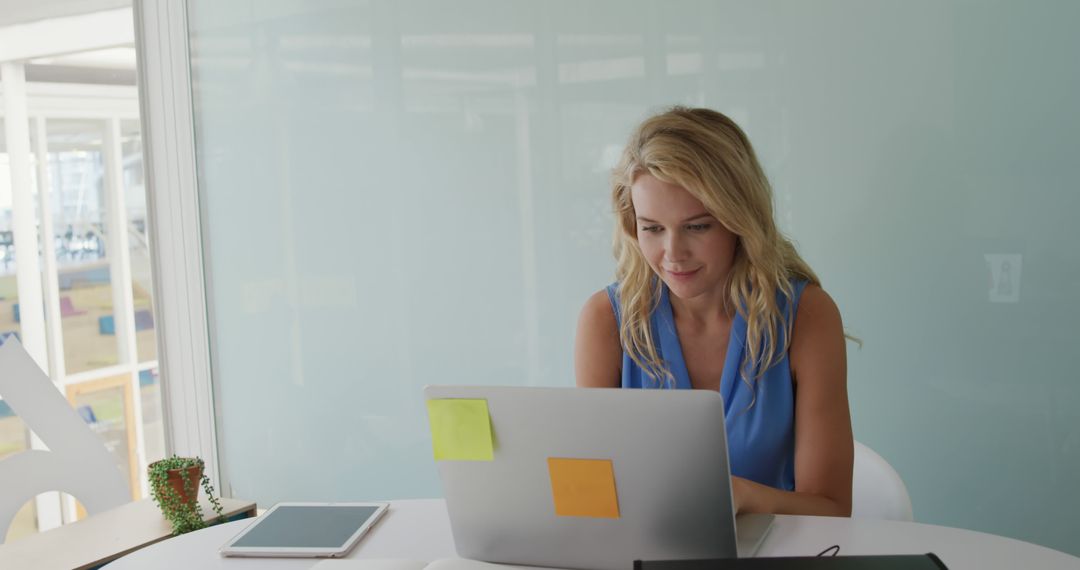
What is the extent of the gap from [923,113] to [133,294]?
3182mm

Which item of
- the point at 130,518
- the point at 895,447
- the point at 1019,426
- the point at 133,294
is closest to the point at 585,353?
the point at 895,447

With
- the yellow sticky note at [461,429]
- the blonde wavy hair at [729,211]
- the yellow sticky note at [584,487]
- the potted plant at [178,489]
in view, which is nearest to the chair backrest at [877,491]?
the blonde wavy hair at [729,211]

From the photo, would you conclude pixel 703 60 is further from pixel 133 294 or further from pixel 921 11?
pixel 133 294

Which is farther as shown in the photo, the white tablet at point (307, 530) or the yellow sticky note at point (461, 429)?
the white tablet at point (307, 530)

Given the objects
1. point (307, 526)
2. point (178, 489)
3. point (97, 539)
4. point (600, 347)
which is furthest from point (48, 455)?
point (600, 347)

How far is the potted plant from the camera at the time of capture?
6.69 ft

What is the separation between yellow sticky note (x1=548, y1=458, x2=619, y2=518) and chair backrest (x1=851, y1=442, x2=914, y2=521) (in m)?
0.71

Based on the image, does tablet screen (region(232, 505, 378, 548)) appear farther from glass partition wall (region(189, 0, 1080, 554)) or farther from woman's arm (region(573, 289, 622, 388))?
glass partition wall (region(189, 0, 1080, 554))

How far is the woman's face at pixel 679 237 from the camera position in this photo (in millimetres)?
1718

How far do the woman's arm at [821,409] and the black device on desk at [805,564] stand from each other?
0.54m

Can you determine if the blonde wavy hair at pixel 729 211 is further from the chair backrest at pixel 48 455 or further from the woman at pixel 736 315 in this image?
the chair backrest at pixel 48 455

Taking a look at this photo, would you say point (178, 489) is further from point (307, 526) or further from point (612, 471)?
point (612, 471)

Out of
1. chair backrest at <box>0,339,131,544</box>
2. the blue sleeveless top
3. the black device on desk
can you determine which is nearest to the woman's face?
the blue sleeveless top

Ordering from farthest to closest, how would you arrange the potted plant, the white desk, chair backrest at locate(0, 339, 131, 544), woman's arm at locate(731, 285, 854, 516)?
chair backrest at locate(0, 339, 131, 544) < the potted plant < woman's arm at locate(731, 285, 854, 516) < the white desk
